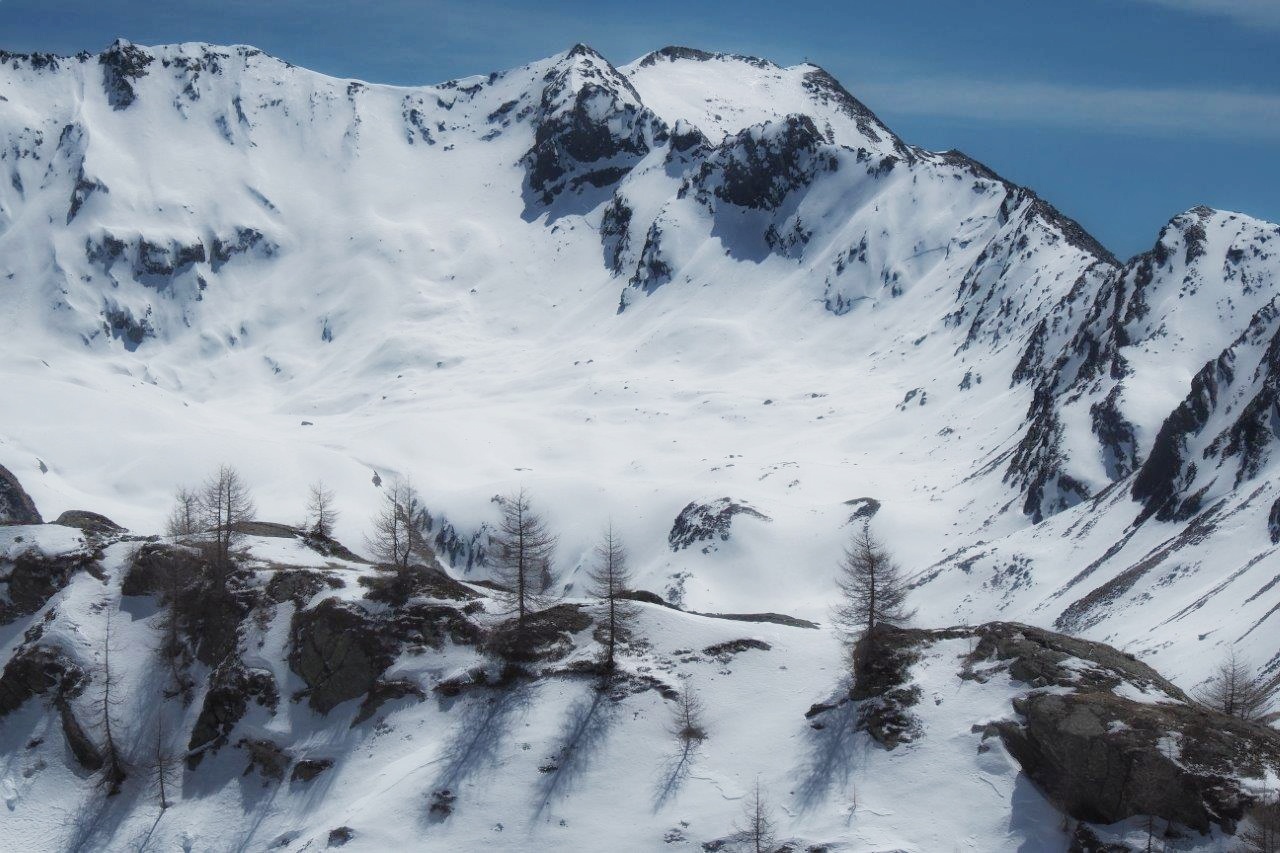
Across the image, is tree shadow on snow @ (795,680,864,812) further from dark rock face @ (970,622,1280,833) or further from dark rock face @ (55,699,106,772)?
dark rock face @ (55,699,106,772)

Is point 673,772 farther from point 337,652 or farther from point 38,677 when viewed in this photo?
point 38,677

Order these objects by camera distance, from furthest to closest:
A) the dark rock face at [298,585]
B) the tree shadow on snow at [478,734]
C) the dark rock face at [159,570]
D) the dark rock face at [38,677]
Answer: the dark rock face at [159,570], the dark rock face at [298,585], the dark rock face at [38,677], the tree shadow on snow at [478,734]

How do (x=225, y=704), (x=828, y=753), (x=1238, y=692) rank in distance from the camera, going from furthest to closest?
1. (x=225, y=704)
2. (x=1238, y=692)
3. (x=828, y=753)

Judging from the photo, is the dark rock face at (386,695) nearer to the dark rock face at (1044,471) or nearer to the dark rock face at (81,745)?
the dark rock face at (81,745)

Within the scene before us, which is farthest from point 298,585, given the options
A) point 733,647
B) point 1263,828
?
point 1263,828

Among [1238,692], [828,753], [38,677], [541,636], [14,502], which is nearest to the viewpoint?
[828,753]

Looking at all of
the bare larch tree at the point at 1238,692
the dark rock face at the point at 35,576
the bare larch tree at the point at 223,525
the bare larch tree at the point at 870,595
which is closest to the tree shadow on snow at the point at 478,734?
the bare larch tree at the point at 870,595

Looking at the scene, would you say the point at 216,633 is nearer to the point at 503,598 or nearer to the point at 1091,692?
the point at 503,598
